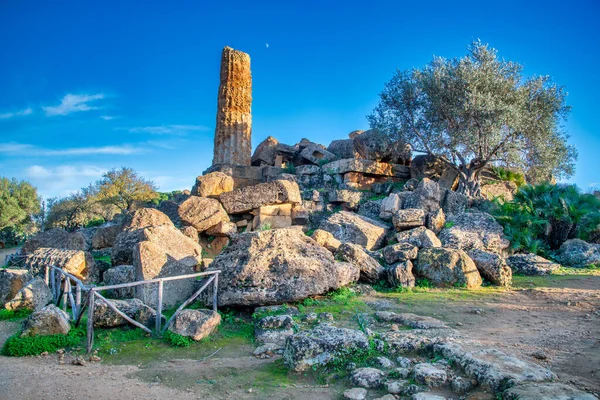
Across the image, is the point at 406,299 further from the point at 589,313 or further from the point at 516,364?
the point at 516,364

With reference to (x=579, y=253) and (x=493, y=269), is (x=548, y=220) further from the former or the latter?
(x=493, y=269)

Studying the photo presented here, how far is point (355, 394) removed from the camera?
5074 mm

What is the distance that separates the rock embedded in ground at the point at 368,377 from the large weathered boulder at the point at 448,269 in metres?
6.04

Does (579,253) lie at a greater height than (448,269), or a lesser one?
greater

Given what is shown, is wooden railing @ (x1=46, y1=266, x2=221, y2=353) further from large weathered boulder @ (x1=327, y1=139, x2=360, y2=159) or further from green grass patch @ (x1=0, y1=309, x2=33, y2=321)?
large weathered boulder @ (x1=327, y1=139, x2=360, y2=159)

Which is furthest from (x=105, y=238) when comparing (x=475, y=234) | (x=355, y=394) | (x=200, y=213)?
(x=355, y=394)

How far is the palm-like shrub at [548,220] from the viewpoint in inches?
580

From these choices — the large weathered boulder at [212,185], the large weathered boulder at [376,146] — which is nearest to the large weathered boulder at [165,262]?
the large weathered boulder at [212,185]

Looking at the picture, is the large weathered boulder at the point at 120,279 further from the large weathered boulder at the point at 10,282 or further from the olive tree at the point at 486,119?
the olive tree at the point at 486,119

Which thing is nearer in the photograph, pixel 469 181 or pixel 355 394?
pixel 355 394

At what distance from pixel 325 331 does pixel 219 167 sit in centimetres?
1598

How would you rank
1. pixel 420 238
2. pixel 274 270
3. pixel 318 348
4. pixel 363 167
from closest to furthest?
pixel 318 348 < pixel 274 270 < pixel 420 238 < pixel 363 167

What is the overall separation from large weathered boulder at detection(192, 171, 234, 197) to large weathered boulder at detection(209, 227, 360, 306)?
7588 mm

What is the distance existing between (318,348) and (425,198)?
442 inches
